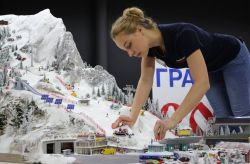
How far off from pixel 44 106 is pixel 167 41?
46.2 inches

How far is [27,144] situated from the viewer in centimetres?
196

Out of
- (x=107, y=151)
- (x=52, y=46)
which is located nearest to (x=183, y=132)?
(x=107, y=151)

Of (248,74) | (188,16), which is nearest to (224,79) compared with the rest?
(248,74)

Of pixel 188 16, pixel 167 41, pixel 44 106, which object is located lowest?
pixel 44 106

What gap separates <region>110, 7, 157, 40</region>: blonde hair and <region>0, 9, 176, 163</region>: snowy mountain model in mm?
667

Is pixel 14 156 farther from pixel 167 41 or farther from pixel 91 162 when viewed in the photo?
pixel 167 41

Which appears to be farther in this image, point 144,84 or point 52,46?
point 52,46

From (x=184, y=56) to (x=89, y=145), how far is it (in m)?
0.72

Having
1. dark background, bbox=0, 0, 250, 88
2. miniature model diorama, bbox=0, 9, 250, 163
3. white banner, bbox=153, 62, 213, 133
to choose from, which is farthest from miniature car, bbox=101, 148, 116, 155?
dark background, bbox=0, 0, 250, 88

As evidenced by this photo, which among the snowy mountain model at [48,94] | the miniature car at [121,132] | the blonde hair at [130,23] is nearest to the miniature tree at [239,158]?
the blonde hair at [130,23]

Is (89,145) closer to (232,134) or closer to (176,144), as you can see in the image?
(176,144)

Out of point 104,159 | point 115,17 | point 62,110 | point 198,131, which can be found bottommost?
point 104,159

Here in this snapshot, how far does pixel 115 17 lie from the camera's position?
3820 mm

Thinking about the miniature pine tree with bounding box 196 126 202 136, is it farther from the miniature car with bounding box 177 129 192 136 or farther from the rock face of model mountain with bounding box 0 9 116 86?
the rock face of model mountain with bounding box 0 9 116 86
